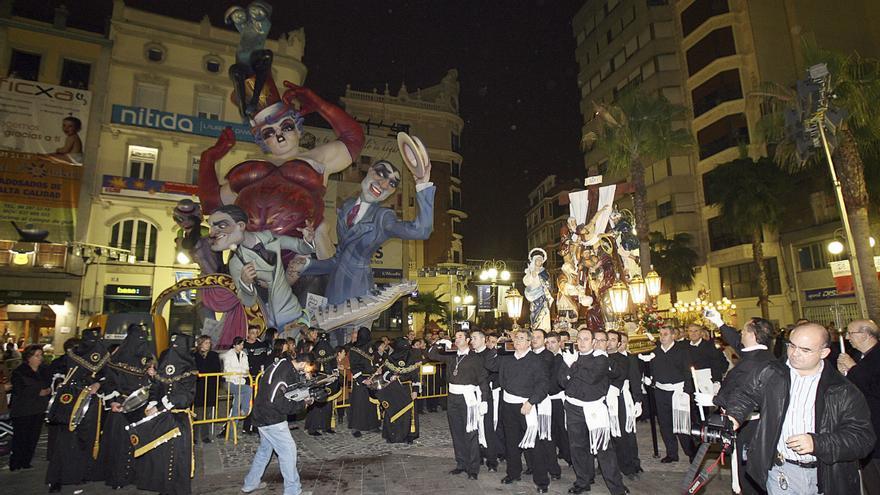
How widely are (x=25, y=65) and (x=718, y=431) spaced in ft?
109

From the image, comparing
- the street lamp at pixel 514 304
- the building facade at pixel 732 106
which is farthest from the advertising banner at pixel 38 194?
the building facade at pixel 732 106

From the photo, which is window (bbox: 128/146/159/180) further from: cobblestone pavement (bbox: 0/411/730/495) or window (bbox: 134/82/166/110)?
cobblestone pavement (bbox: 0/411/730/495)

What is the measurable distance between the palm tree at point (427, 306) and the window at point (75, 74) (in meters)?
23.1

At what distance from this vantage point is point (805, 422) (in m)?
3.35

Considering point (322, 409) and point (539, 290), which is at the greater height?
point (539, 290)

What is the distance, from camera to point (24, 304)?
22.6m

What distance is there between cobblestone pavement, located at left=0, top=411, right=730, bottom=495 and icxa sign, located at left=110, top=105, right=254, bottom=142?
67.5ft

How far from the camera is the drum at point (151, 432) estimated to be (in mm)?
5766

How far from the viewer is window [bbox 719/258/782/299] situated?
94.8 feet

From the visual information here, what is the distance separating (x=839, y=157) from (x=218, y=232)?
20088 millimetres

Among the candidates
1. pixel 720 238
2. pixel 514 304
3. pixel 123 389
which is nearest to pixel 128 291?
pixel 514 304

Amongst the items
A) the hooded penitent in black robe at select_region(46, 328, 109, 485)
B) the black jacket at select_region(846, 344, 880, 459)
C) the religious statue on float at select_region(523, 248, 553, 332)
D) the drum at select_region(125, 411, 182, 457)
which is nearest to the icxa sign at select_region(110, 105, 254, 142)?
the religious statue on float at select_region(523, 248, 553, 332)

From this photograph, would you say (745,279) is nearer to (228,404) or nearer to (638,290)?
(638,290)

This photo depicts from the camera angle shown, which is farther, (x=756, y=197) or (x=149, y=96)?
(x=149, y=96)
